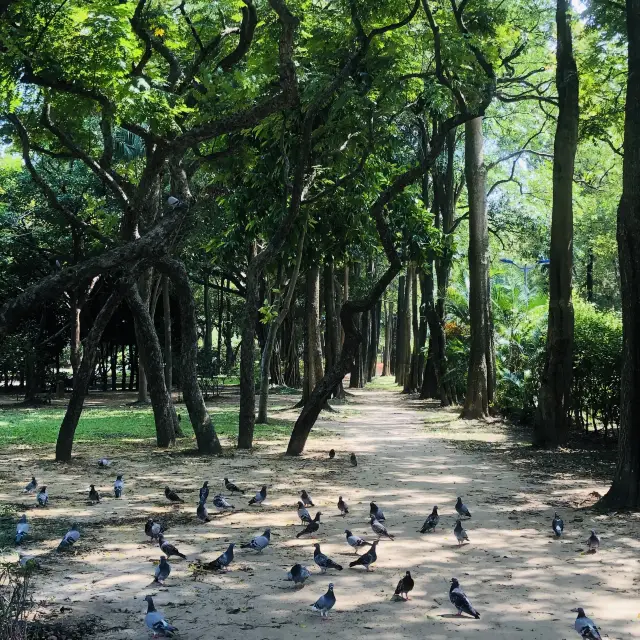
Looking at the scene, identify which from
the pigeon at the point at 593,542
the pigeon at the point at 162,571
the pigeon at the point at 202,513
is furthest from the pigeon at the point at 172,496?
the pigeon at the point at 593,542

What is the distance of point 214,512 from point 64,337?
26.3m

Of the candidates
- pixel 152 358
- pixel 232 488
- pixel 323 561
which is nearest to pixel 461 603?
pixel 323 561

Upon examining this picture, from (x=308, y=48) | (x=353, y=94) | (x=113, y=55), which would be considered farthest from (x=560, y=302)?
(x=113, y=55)

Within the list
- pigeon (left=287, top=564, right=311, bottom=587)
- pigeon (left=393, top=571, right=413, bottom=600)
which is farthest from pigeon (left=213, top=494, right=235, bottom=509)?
pigeon (left=393, top=571, right=413, bottom=600)

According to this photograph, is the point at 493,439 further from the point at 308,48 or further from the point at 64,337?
the point at 64,337

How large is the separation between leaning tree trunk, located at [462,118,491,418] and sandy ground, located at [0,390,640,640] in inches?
297

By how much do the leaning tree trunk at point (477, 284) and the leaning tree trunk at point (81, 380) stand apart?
34.5 feet

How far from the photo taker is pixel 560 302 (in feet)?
48.2

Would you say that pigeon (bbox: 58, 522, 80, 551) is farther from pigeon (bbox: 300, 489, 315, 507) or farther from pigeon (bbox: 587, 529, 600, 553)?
pigeon (bbox: 587, 529, 600, 553)

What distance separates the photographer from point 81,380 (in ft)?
45.4

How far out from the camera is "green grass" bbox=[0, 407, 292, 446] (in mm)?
17828

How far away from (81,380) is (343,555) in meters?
8.00

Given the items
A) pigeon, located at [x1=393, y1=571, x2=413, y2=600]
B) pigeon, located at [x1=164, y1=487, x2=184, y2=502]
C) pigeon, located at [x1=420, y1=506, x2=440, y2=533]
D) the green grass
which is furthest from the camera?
the green grass

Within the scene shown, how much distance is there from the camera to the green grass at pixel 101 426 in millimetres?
17828
